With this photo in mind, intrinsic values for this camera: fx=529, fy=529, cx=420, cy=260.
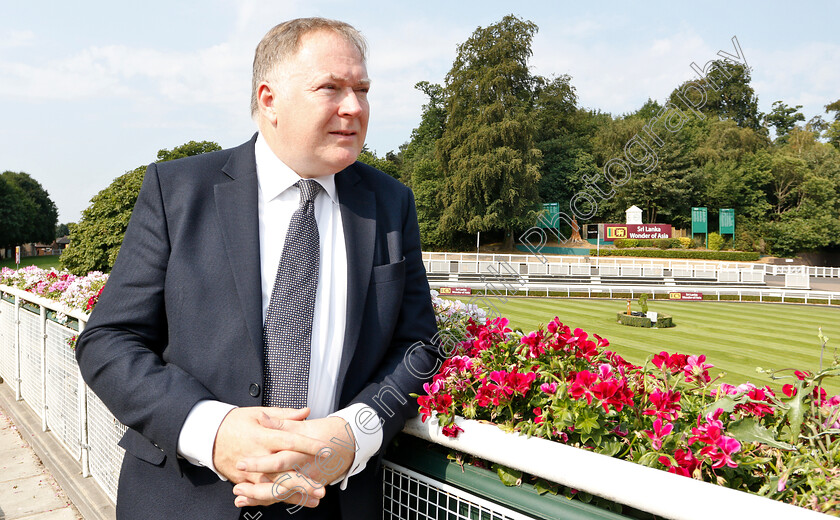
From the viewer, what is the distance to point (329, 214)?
1646mm

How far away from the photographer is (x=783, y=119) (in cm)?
5950

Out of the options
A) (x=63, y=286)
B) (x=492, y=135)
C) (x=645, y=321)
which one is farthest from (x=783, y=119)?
(x=63, y=286)

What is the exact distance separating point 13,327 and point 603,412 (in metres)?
7.02

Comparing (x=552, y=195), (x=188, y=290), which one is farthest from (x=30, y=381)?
(x=552, y=195)

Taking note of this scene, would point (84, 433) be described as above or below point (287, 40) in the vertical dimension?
below

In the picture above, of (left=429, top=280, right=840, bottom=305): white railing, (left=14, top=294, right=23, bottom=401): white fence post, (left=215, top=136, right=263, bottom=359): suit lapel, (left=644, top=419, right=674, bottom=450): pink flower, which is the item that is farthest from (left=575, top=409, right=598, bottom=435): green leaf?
(left=429, top=280, right=840, bottom=305): white railing

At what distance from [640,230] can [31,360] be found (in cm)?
3617

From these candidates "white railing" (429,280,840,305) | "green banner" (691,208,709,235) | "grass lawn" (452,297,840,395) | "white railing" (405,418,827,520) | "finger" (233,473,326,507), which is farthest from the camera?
"green banner" (691,208,709,235)

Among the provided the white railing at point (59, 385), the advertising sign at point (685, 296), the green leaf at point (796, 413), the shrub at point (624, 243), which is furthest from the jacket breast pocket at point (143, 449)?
the shrub at point (624, 243)

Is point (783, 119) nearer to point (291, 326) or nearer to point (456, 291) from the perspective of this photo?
point (456, 291)

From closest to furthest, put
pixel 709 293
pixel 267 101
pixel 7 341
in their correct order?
pixel 267 101
pixel 7 341
pixel 709 293

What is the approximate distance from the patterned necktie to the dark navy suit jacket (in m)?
0.04

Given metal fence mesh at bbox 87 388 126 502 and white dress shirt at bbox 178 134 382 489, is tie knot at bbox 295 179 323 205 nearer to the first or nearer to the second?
white dress shirt at bbox 178 134 382 489

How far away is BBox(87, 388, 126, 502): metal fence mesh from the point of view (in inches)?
127
